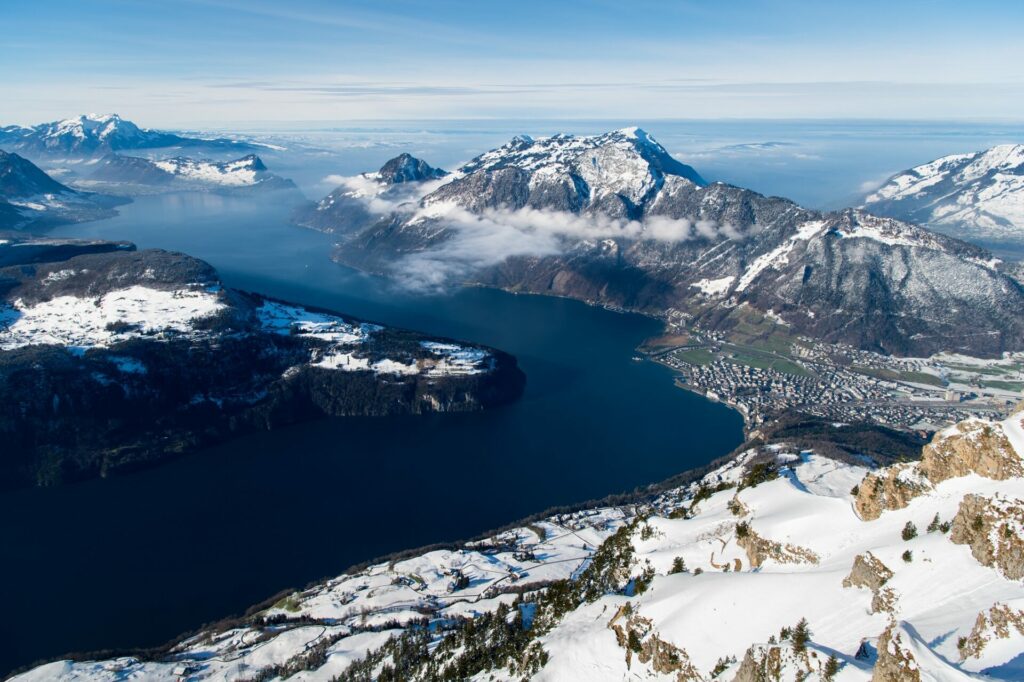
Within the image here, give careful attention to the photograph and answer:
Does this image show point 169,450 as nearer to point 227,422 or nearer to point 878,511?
point 227,422

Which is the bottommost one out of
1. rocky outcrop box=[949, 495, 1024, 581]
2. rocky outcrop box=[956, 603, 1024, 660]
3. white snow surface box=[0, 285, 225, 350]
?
white snow surface box=[0, 285, 225, 350]

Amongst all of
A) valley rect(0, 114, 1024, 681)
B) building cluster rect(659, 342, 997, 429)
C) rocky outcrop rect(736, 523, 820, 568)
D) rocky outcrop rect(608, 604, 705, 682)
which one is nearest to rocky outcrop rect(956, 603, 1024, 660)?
valley rect(0, 114, 1024, 681)

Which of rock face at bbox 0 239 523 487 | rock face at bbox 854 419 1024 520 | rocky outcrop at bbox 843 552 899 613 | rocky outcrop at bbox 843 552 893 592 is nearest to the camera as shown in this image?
rocky outcrop at bbox 843 552 899 613

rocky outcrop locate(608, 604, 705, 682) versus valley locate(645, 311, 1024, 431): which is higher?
rocky outcrop locate(608, 604, 705, 682)

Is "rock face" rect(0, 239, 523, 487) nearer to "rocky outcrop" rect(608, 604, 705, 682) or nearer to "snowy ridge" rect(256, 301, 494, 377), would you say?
"snowy ridge" rect(256, 301, 494, 377)

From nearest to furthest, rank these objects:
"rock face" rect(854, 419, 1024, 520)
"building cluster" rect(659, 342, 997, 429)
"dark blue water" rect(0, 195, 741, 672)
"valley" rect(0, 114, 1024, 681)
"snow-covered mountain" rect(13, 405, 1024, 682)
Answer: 1. "snow-covered mountain" rect(13, 405, 1024, 682)
2. "rock face" rect(854, 419, 1024, 520)
3. "valley" rect(0, 114, 1024, 681)
4. "dark blue water" rect(0, 195, 741, 672)
5. "building cluster" rect(659, 342, 997, 429)

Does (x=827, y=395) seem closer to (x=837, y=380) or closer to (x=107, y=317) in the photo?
(x=837, y=380)

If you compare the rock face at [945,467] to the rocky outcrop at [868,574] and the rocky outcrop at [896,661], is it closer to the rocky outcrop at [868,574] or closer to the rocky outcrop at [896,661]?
the rocky outcrop at [868,574]
